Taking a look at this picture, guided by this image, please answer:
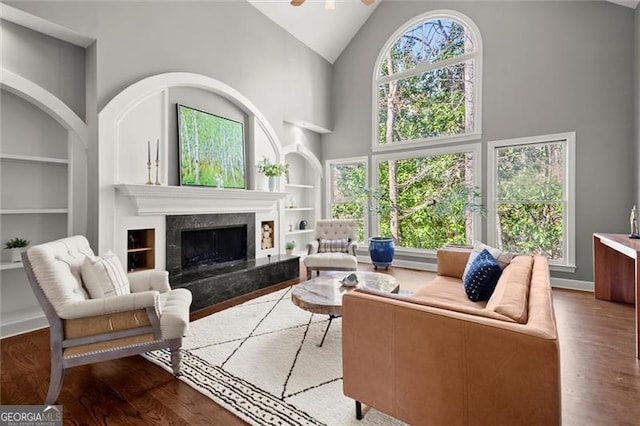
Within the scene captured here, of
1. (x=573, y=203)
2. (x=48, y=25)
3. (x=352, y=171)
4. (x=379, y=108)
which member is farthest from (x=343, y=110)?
(x=48, y=25)

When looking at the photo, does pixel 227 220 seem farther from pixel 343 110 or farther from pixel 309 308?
pixel 343 110

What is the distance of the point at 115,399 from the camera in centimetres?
194

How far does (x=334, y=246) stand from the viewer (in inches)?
208

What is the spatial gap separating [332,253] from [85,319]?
3.44m

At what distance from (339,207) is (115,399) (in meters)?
5.49

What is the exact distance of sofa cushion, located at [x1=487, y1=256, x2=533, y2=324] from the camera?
1.33 metres

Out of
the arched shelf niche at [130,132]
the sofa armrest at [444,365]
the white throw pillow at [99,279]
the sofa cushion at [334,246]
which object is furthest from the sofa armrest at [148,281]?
the sofa cushion at [334,246]

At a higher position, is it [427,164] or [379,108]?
[379,108]

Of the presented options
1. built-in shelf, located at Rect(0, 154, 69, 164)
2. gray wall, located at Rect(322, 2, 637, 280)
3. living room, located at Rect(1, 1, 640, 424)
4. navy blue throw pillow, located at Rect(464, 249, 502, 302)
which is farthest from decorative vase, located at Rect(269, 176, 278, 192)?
gray wall, located at Rect(322, 2, 637, 280)

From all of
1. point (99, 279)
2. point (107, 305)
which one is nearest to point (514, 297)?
point (107, 305)

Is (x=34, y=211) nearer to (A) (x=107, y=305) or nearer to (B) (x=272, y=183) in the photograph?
(A) (x=107, y=305)

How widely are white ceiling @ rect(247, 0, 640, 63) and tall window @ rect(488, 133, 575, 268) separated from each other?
3796 millimetres

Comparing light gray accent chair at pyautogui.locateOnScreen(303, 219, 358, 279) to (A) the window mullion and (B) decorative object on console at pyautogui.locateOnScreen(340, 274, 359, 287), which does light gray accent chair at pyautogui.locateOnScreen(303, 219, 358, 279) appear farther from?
(A) the window mullion

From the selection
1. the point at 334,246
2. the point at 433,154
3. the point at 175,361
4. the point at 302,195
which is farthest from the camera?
the point at 302,195
